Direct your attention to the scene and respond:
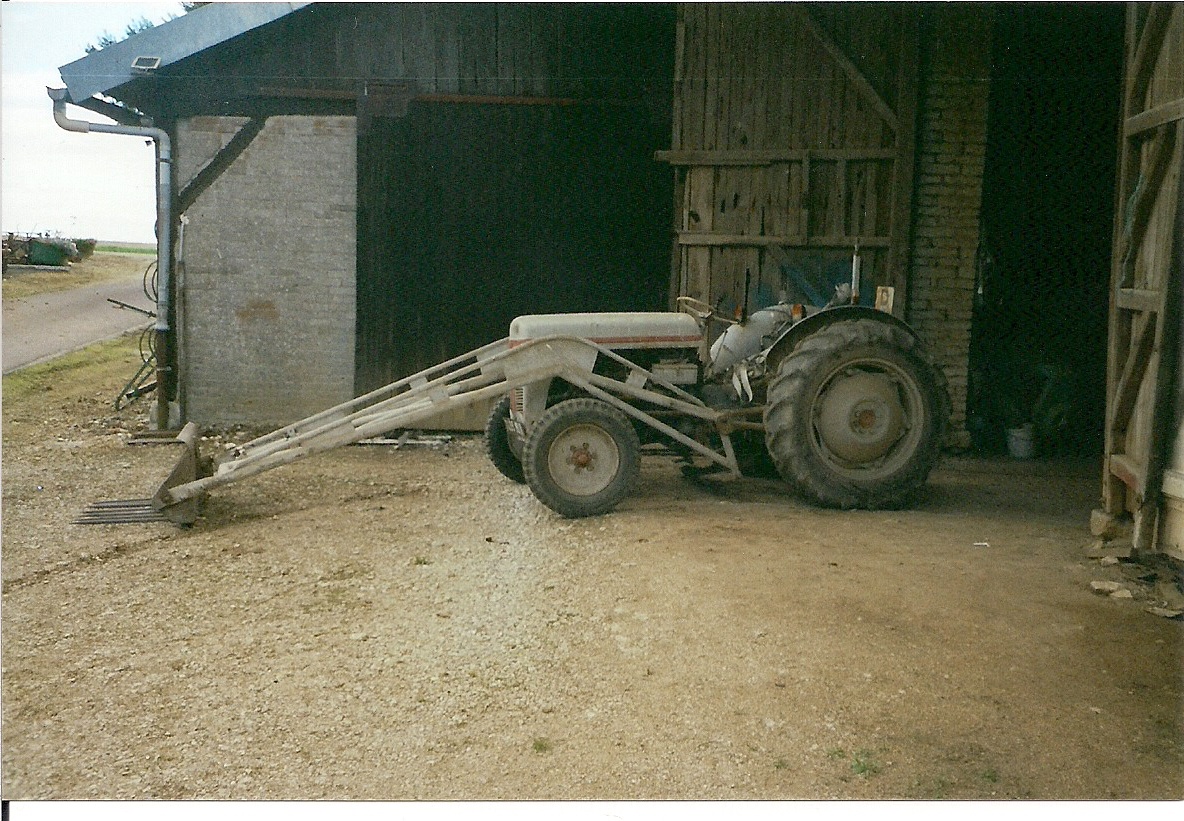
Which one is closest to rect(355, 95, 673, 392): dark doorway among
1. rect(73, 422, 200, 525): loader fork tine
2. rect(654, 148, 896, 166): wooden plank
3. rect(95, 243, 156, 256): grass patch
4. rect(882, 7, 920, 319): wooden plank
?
rect(654, 148, 896, 166): wooden plank

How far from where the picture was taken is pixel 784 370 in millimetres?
6137

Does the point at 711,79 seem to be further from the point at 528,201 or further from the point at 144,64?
the point at 144,64

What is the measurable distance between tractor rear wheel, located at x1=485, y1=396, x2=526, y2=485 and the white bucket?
4.09m

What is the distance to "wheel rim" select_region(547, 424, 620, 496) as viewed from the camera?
5852mm

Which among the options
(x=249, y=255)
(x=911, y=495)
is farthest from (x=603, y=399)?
(x=249, y=255)

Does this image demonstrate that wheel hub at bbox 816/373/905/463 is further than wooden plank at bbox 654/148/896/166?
No

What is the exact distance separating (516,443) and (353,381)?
221 centimetres

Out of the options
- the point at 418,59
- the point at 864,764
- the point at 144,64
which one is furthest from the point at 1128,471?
the point at 144,64

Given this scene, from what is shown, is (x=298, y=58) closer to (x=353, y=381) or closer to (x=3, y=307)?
(x=353, y=381)

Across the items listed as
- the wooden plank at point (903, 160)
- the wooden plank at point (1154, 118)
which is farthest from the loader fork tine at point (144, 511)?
the wooden plank at point (903, 160)

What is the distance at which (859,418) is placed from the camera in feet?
20.3

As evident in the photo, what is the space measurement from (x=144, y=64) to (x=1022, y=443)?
22.2ft

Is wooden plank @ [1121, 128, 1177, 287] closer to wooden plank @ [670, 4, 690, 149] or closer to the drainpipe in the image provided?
wooden plank @ [670, 4, 690, 149]

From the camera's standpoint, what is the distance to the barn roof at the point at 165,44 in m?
5.70
